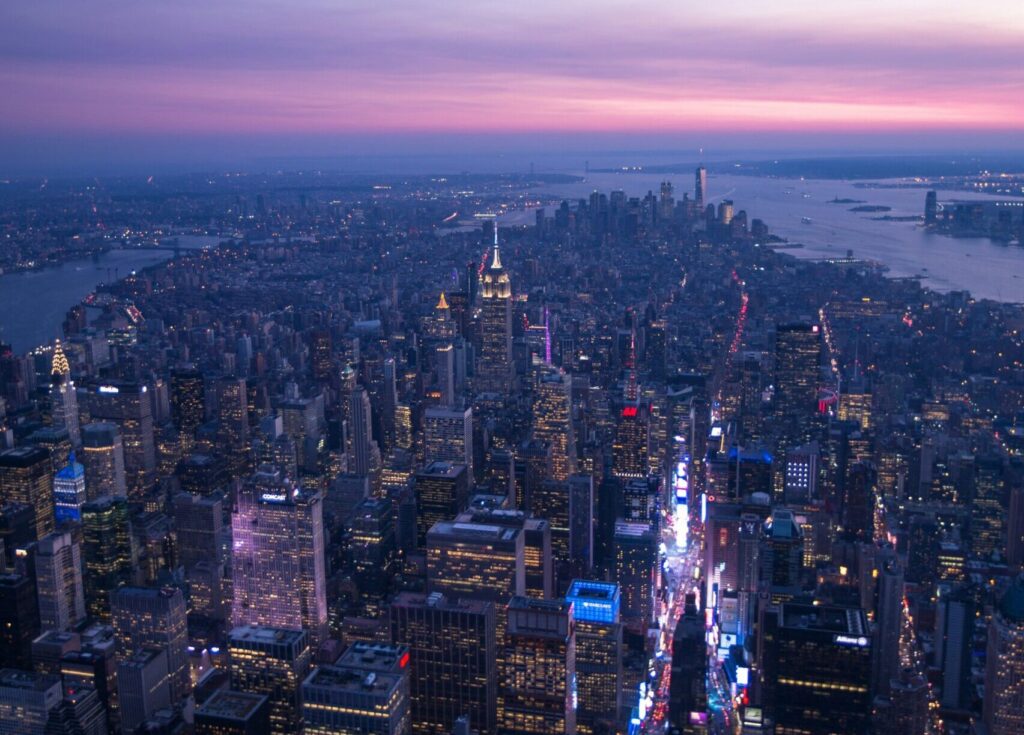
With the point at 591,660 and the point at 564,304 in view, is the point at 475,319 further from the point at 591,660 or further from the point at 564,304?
the point at 591,660

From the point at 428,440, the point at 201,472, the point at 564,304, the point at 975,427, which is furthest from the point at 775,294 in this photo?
the point at 201,472

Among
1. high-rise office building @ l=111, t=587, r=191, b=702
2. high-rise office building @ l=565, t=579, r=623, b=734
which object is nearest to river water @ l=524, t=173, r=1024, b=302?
high-rise office building @ l=565, t=579, r=623, b=734

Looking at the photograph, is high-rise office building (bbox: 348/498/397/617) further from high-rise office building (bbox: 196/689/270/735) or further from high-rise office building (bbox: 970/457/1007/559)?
high-rise office building (bbox: 970/457/1007/559)

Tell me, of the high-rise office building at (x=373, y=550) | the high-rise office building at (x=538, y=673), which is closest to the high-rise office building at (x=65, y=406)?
the high-rise office building at (x=373, y=550)

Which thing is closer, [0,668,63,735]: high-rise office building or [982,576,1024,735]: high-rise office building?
[0,668,63,735]: high-rise office building

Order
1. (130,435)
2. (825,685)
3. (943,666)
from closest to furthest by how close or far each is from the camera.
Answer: (825,685)
(943,666)
(130,435)
